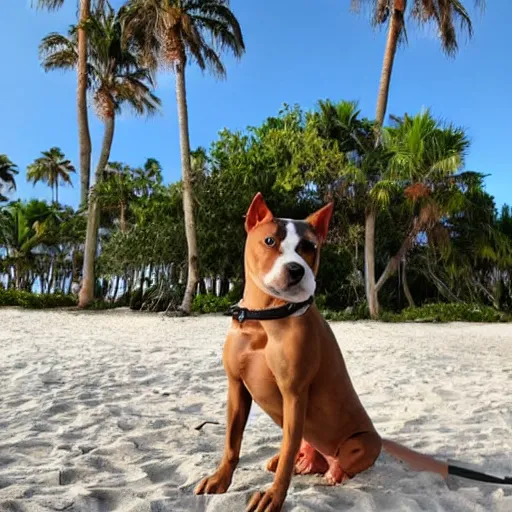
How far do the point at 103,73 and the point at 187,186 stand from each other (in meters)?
7.19

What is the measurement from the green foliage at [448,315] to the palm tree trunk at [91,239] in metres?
10.9

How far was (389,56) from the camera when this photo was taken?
16938mm

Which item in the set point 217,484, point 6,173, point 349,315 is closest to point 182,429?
point 217,484

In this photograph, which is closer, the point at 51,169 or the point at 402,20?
the point at 402,20

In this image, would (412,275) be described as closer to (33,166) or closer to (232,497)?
(232,497)

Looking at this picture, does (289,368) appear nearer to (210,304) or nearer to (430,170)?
(430,170)

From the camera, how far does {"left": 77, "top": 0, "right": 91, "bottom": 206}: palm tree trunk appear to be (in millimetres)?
19719

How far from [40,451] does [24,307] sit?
1822cm

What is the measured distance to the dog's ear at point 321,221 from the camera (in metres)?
2.04

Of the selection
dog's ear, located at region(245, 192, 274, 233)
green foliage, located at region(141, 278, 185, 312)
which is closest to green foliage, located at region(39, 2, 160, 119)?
green foliage, located at region(141, 278, 185, 312)

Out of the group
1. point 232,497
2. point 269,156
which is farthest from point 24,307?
point 232,497

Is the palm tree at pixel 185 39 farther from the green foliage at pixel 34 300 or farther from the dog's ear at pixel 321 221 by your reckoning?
the dog's ear at pixel 321 221

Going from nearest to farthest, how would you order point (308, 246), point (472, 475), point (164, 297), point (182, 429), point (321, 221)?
1. point (308, 246)
2. point (321, 221)
3. point (472, 475)
4. point (182, 429)
5. point (164, 297)

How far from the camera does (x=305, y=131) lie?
17.3 meters
